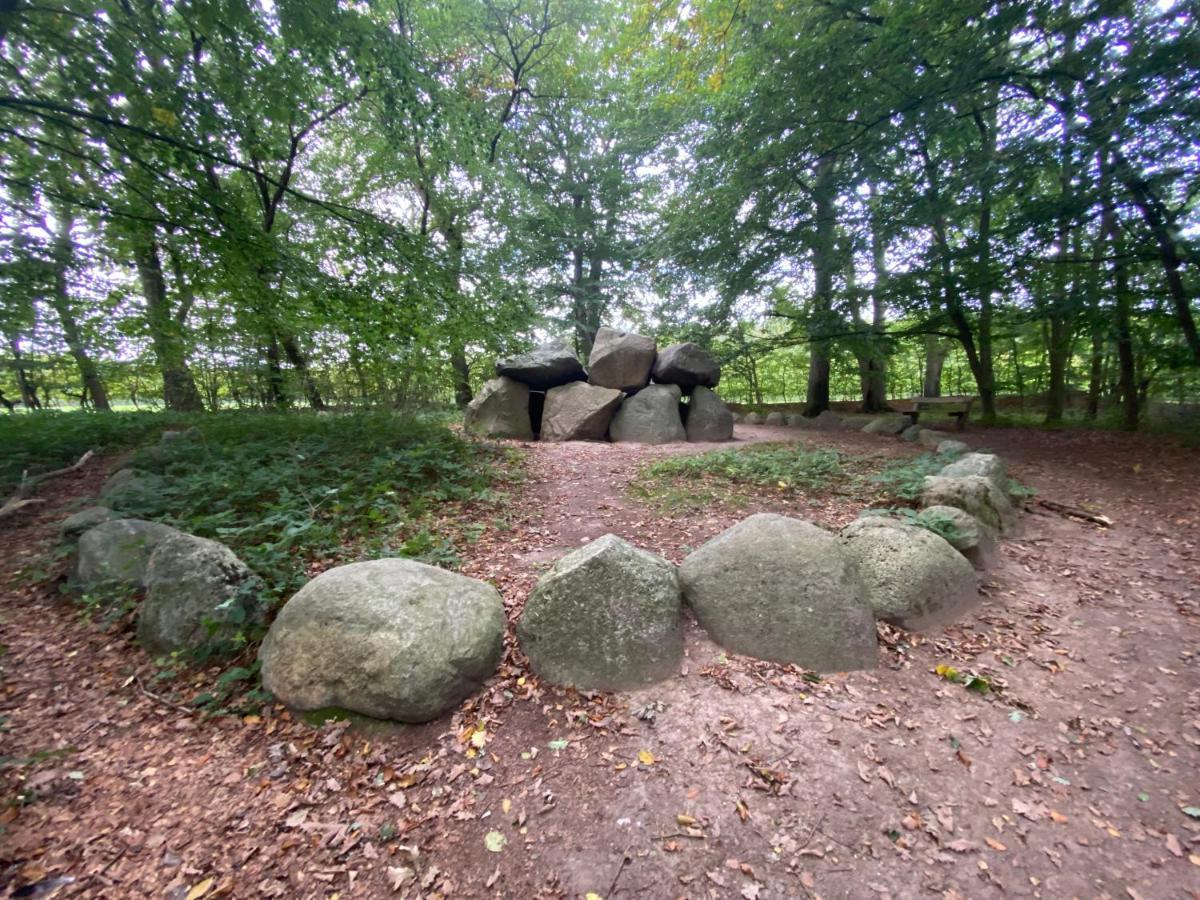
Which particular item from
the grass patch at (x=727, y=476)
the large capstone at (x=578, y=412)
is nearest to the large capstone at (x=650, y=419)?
the large capstone at (x=578, y=412)

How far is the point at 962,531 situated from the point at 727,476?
8.05 feet

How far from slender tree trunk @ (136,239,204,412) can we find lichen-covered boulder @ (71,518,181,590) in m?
3.58

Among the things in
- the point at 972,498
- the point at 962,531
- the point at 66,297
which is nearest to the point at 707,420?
the point at 972,498

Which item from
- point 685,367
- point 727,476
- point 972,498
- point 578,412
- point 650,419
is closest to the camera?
point 972,498

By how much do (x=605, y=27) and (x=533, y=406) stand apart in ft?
27.8

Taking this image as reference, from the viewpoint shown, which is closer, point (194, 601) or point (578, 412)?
point (194, 601)

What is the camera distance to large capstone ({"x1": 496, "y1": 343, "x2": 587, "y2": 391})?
8.69m

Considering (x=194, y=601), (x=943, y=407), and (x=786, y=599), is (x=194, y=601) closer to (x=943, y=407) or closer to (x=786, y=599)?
(x=786, y=599)

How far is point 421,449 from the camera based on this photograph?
5.39 m

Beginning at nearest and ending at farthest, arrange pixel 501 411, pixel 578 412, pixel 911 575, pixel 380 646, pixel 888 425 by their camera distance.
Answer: pixel 380 646
pixel 911 575
pixel 501 411
pixel 578 412
pixel 888 425

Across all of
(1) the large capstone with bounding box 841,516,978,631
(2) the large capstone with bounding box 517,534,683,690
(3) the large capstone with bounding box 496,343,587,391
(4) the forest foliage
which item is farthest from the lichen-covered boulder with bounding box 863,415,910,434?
(2) the large capstone with bounding box 517,534,683,690

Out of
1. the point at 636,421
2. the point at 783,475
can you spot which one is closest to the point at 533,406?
the point at 636,421

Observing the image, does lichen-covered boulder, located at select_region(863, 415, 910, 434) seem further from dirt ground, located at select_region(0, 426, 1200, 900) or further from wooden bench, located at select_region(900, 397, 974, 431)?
dirt ground, located at select_region(0, 426, 1200, 900)

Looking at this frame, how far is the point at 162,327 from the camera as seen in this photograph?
5.72 m
